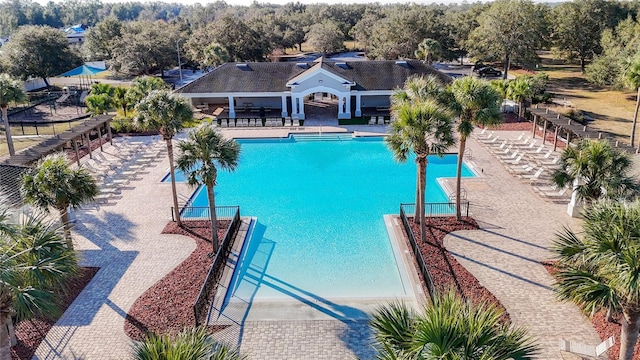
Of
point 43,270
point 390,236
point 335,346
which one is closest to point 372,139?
point 390,236

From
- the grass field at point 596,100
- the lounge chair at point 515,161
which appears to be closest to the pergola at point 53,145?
the lounge chair at point 515,161

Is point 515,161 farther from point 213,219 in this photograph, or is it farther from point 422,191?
point 213,219

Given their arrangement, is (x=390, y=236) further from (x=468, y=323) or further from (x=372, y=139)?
(x=372, y=139)

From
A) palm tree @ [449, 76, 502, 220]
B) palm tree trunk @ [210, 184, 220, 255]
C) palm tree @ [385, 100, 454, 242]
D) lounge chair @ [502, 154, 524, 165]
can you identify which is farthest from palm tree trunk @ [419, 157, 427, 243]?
lounge chair @ [502, 154, 524, 165]

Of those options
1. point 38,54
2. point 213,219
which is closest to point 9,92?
point 213,219

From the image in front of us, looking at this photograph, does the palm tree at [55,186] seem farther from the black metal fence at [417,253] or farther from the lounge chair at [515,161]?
the lounge chair at [515,161]

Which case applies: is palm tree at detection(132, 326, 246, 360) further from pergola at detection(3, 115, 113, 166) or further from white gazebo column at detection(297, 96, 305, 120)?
white gazebo column at detection(297, 96, 305, 120)
